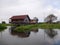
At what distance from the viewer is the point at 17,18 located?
166ft

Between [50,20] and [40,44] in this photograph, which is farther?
[50,20]

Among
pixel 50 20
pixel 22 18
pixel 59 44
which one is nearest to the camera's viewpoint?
pixel 59 44

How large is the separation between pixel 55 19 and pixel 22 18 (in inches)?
1006

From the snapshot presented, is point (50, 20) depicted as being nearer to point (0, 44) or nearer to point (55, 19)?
point (55, 19)

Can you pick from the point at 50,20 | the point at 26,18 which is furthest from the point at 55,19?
the point at 26,18

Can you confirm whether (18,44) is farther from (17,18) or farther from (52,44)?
(17,18)

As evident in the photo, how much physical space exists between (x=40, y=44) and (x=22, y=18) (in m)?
37.3

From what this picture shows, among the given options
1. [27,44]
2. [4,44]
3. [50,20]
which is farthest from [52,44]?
[50,20]

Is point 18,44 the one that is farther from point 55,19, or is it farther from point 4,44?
point 55,19

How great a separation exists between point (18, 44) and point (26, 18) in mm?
38174

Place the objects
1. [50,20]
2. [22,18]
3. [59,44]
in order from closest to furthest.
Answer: [59,44] < [22,18] < [50,20]

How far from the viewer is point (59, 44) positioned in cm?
1141

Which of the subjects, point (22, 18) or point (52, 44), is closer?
point (52, 44)

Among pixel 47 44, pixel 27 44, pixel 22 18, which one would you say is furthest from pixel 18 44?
pixel 22 18
